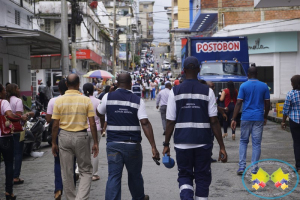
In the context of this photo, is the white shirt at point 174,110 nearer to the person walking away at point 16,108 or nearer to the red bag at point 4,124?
the red bag at point 4,124

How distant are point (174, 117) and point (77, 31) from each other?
35.4 metres

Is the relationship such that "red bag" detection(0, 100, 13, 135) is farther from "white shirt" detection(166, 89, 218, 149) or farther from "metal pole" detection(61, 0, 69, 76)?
"metal pole" detection(61, 0, 69, 76)

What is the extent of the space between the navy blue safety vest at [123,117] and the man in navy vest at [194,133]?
0.68 metres

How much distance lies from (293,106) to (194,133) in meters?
4.01

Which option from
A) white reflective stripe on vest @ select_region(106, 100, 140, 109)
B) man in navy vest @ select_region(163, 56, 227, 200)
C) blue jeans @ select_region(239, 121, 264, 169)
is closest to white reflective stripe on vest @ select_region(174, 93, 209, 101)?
man in navy vest @ select_region(163, 56, 227, 200)

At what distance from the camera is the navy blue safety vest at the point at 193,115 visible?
18.1 feet

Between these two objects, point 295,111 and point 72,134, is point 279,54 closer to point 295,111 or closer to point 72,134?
point 295,111

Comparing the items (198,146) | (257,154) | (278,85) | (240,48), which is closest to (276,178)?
(257,154)

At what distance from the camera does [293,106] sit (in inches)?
348

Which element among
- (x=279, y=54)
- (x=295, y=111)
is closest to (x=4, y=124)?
(x=295, y=111)

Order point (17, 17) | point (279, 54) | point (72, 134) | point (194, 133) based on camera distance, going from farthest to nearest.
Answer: point (279, 54) → point (17, 17) → point (72, 134) → point (194, 133)

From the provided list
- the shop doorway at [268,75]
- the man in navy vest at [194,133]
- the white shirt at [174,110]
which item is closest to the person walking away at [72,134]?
the white shirt at [174,110]

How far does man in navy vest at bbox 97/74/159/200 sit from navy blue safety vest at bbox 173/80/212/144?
62cm

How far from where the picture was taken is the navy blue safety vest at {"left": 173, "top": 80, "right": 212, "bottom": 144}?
5.53 m
